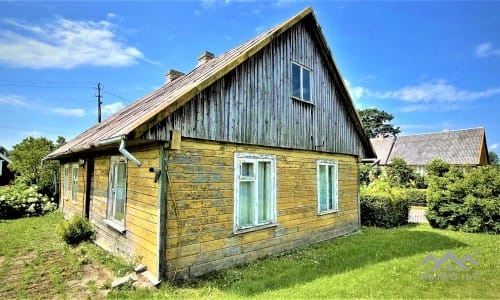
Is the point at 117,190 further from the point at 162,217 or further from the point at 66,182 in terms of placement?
the point at 66,182

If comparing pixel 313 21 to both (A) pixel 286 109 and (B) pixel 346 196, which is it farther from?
(B) pixel 346 196

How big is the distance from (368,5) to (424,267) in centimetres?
874

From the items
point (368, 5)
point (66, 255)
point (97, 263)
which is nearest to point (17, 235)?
point (66, 255)

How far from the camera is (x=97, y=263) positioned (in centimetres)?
679

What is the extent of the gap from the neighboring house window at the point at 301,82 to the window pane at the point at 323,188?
263 centimetres

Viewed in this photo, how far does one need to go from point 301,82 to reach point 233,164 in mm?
4034

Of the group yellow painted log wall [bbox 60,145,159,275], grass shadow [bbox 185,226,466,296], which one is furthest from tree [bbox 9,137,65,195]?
grass shadow [bbox 185,226,466,296]

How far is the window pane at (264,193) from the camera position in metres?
7.34

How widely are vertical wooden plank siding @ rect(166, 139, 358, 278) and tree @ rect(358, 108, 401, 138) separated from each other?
6176 cm

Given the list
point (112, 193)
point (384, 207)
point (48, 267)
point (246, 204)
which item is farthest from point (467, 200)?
point (48, 267)

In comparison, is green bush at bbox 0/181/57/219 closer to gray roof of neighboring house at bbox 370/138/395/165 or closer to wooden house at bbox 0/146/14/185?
wooden house at bbox 0/146/14/185

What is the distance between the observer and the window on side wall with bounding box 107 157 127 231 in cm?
728

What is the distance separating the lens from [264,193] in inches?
294

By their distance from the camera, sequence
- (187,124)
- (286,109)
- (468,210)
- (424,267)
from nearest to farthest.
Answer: (187,124) < (424,267) < (286,109) < (468,210)
